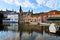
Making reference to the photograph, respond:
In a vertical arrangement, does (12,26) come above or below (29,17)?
below

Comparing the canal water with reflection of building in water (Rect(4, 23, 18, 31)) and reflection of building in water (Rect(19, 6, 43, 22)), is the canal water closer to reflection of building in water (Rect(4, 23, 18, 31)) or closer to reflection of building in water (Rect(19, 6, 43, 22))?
reflection of building in water (Rect(4, 23, 18, 31))

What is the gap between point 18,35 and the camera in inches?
77.9

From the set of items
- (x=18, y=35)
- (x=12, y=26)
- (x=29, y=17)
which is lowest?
(x=18, y=35)

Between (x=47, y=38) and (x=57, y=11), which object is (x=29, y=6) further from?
(x=47, y=38)

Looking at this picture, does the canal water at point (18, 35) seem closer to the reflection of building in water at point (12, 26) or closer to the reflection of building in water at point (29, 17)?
the reflection of building in water at point (12, 26)

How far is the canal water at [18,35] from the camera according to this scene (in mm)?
1935

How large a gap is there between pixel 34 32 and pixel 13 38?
1.12ft

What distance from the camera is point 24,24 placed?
201cm

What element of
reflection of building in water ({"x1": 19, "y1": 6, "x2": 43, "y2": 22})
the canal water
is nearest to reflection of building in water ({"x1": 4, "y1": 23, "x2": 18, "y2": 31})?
the canal water

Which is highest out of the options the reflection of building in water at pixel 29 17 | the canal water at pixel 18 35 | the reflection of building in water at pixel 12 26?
the reflection of building in water at pixel 29 17

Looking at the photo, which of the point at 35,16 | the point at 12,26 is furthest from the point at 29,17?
the point at 12,26

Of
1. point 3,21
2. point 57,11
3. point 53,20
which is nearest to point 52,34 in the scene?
point 53,20

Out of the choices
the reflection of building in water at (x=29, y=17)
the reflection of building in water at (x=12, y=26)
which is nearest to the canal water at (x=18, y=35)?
the reflection of building in water at (x=12, y=26)

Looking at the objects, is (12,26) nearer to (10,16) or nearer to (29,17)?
(10,16)
